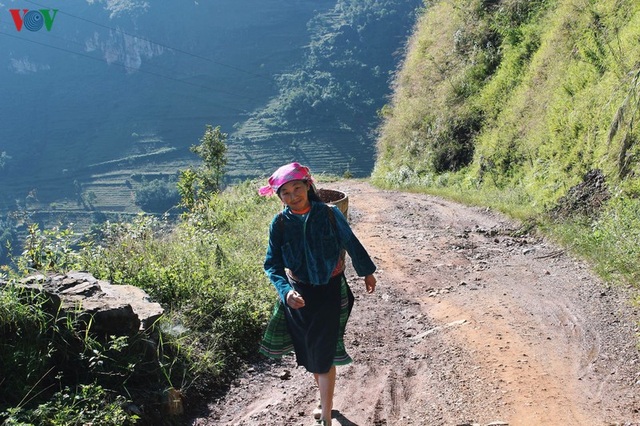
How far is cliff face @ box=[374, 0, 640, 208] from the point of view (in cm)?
1003

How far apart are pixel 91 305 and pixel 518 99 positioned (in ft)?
48.0

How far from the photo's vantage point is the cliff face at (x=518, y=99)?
10031 mm

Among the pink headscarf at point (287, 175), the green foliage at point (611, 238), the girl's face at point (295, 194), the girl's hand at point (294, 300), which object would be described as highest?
the pink headscarf at point (287, 175)

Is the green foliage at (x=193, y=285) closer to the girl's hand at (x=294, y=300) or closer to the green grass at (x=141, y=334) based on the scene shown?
the green grass at (x=141, y=334)

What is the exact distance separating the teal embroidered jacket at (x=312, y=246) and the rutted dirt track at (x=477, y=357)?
114 cm

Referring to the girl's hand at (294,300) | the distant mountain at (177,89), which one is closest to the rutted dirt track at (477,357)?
the girl's hand at (294,300)

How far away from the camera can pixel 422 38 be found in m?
25.8

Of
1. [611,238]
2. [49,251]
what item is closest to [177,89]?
[49,251]

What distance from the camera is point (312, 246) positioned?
130 inches

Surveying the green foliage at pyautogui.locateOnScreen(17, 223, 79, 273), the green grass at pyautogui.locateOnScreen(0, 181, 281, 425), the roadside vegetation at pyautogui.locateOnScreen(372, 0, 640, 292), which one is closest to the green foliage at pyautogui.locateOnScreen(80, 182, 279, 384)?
the green grass at pyautogui.locateOnScreen(0, 181, 281, 425)

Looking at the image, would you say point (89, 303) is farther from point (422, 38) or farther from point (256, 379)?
point (422, 38)

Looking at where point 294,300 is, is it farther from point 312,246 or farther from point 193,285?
point 193,285

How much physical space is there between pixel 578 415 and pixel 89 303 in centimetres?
334

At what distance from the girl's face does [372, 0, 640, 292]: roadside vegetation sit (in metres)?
3.86
